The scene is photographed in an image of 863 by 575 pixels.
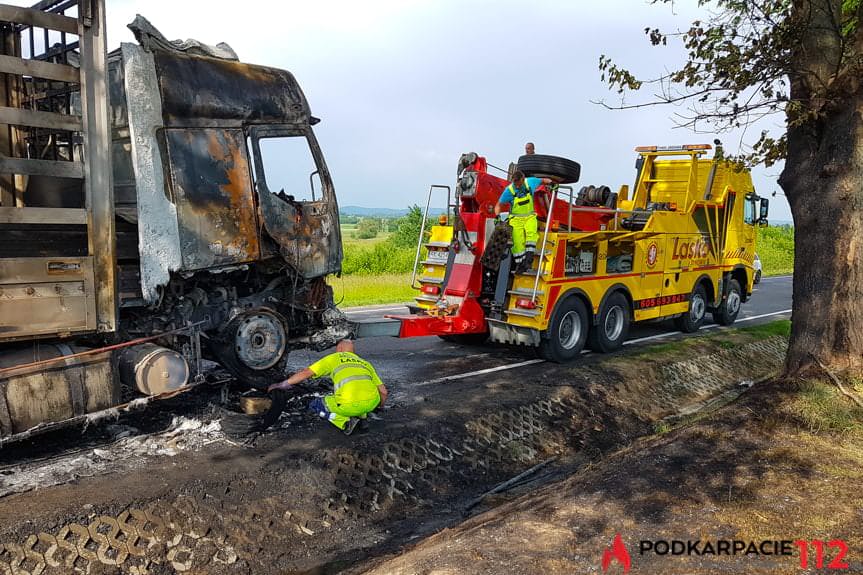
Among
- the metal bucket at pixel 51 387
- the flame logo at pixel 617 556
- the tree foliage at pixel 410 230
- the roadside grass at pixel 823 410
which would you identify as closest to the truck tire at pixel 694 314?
the roadside grass at pixel 823 410

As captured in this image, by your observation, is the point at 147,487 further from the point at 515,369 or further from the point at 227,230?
the point at 515,369

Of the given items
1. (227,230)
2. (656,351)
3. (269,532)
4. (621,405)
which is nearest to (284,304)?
(227,230)

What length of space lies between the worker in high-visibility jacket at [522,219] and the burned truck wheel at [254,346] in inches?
137

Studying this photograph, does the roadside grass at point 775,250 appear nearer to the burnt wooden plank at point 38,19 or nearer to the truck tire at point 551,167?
the truck tire at point 551,167

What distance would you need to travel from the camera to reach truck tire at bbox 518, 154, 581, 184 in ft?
31.6

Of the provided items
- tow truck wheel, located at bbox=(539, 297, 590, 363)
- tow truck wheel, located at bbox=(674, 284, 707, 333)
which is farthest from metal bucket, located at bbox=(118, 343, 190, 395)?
tow truck wheel, located at bbox=(674, 284, 707, 333)

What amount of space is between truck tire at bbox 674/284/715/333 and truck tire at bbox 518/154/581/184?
14.3 ft

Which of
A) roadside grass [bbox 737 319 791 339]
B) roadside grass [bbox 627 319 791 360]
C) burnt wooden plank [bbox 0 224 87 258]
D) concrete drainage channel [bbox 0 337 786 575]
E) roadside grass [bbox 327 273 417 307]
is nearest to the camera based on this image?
concrete drainage channel [bbox 0 337 786 575]

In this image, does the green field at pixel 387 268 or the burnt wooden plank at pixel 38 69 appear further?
the green field at pixel 387 268

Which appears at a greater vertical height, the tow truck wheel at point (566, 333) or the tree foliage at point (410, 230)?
the tree foliage at point (410, 230)

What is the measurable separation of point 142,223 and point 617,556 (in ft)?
15.8

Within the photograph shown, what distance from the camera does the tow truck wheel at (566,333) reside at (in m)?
9.66

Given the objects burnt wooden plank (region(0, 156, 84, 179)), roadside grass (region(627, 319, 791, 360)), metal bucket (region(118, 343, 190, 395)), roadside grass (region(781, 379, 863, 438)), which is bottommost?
roadside grass (region(627, 319, 791, 360))

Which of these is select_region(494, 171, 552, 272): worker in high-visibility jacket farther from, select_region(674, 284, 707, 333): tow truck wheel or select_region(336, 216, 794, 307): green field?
select_region(674, 284, 707, 333): tow truck wheel
